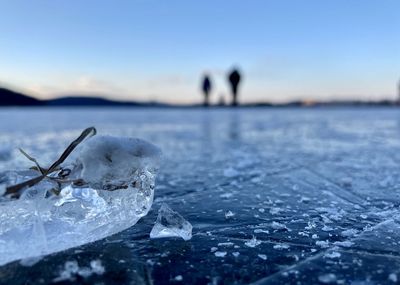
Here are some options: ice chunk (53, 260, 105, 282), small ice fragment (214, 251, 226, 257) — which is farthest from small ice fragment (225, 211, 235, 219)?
ice chunk (53, 260, 105, 282)

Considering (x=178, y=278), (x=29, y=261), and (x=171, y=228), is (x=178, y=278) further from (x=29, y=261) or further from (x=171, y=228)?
(x=29, y=261)

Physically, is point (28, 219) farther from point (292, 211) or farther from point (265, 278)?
point (292, 211)

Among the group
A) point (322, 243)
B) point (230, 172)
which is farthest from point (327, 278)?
point (230, 172)

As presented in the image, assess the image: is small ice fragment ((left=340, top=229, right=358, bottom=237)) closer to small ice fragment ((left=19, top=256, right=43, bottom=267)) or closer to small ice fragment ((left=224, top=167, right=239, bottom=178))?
small ice fragment ((left=19, top=256, right=43, bottom=267))

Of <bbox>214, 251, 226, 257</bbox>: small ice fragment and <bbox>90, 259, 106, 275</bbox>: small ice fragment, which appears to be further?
<bbox>214, 251, 226, 257</bbox>: small ice fragment

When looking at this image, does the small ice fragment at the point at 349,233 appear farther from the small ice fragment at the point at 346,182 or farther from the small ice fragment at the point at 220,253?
the small ice fragment at the point at 346,182

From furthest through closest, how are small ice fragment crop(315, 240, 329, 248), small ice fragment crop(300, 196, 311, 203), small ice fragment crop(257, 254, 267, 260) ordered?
1. small ice fragment crop(300, 196, 311, 203)
2. small ice fragment crop(315, 240, 329, 248)
3. small ice fragment crop(257, 254, 267, 260)
